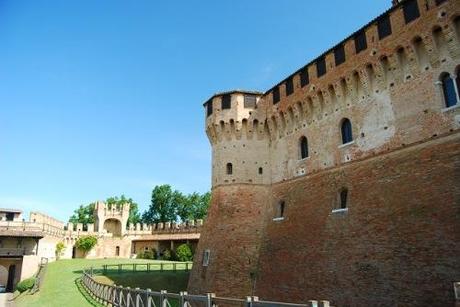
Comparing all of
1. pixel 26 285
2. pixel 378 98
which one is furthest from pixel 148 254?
pixel 378 98

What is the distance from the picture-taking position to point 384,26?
654 inches

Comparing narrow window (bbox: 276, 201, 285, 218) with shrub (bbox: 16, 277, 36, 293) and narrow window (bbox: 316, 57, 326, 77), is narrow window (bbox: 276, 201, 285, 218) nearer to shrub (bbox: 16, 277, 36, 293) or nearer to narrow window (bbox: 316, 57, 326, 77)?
narrow window (bbox: 316, 57, 326, 77)

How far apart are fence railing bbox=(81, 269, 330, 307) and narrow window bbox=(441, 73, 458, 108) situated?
9291 mm

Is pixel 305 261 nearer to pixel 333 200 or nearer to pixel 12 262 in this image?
pixel 333 200

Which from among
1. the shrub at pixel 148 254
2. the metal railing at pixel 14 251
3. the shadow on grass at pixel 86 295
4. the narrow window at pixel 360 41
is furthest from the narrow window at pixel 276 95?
the shrub at pixel 148 254

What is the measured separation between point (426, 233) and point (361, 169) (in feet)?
15.2

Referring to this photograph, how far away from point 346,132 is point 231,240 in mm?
9134

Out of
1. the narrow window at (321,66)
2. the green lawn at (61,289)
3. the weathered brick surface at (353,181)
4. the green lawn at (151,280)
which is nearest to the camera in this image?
the weathered brick surface at (353,181)

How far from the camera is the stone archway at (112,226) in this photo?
58.2 metres

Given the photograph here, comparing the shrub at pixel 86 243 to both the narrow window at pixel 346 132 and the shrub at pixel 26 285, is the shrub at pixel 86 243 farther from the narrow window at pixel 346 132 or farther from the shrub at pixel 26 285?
the narrow window at pixel 346 132

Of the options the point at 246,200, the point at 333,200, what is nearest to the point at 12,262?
the point at 246,200

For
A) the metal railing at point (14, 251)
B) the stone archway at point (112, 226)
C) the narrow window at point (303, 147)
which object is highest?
the narrow window at point (303, 147)

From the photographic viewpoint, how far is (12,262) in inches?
→ 1612

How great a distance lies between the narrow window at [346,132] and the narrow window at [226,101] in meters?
8.62
